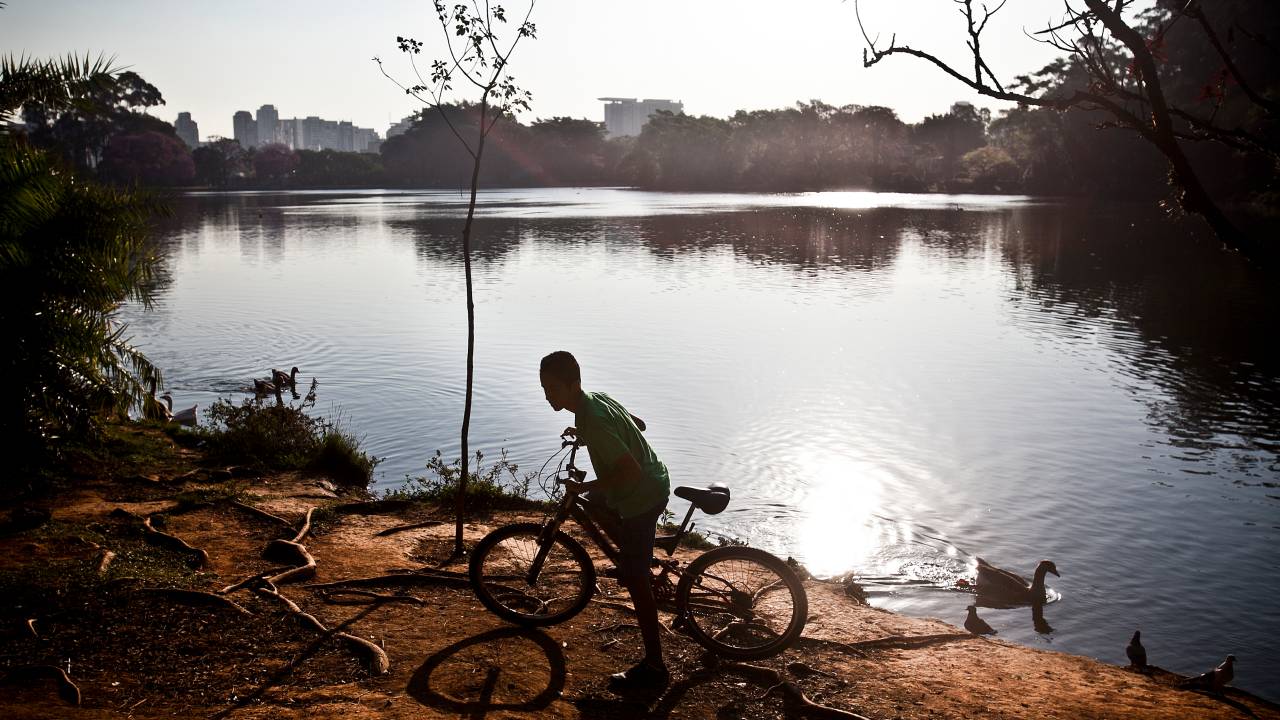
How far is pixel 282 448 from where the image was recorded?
1402 centimetres

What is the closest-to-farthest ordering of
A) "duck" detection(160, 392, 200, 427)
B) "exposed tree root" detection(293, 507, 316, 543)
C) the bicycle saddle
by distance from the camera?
the bicycle saddle, "exposed tree root" detection(293, 507, 316, 543), "duck" detection(160, 392, 200, 427)

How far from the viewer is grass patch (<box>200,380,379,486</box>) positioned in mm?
13492

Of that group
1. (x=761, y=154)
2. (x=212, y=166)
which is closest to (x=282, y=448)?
(x=761, y=154)

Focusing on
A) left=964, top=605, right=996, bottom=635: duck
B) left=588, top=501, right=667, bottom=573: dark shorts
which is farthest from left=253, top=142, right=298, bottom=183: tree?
left=588, top=501, right=667, bottom=573: dark shorts

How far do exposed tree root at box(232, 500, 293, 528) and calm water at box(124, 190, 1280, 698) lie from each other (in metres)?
3.89

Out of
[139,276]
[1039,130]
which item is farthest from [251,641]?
[1039,130]

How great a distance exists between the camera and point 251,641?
6727mm

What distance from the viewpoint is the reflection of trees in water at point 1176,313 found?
1989cm

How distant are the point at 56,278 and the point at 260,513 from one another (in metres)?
3.63

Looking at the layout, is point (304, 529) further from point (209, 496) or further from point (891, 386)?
point (891, 386)

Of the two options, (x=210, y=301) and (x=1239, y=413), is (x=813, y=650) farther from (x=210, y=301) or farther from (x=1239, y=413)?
(x=210, y=301)

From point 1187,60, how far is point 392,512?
8852cm

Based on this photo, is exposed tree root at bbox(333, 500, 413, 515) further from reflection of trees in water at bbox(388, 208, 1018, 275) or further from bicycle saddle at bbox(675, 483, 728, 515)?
reflection of trees in water at bbox(388, 208, 1018, 275)

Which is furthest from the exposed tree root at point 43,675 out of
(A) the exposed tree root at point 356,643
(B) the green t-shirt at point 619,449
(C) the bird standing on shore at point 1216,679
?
(C) the bird standing on shore at point 1216,679
